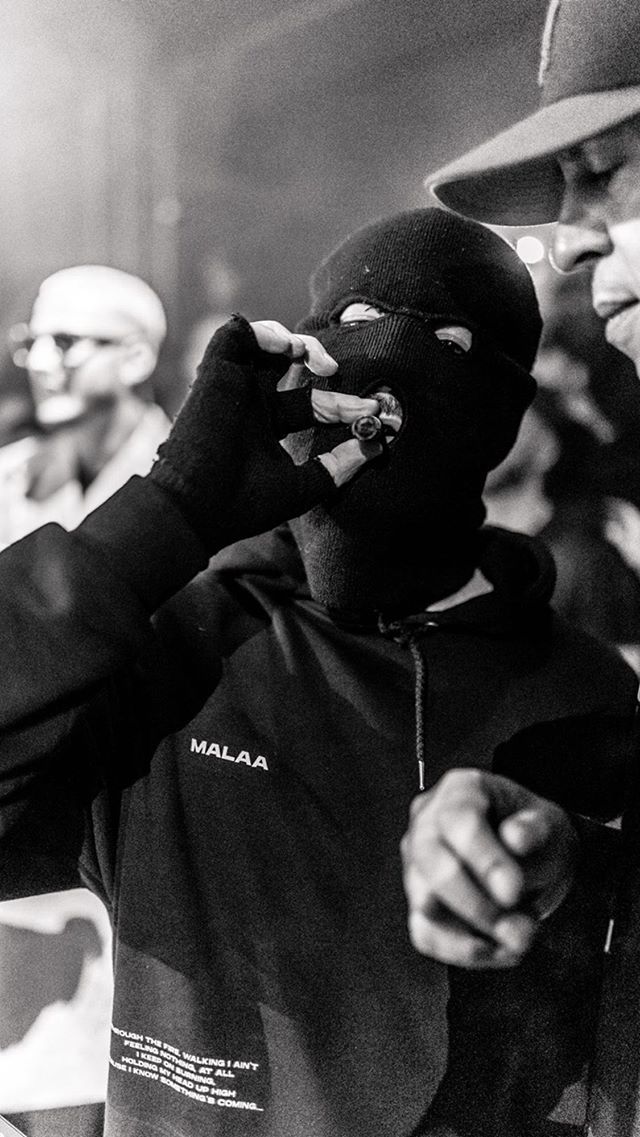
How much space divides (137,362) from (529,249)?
0.45m

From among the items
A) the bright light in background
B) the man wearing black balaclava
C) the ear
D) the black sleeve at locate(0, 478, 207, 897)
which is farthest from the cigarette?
Result: the ear

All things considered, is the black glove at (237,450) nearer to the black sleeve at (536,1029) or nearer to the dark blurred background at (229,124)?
the dark blurred background at (229,124)

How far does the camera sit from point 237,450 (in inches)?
30.7

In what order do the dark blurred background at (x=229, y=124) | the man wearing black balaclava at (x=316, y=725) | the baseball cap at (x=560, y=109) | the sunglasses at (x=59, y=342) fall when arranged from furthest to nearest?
the sunglasses at (x=59, y=342)
the dark blurred background at (x=229, y=124)
the man wearing black balaclava at (x=316, y=725)
the baseball cap at (x=560, y=109)

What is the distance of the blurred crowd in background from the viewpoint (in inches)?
38.2

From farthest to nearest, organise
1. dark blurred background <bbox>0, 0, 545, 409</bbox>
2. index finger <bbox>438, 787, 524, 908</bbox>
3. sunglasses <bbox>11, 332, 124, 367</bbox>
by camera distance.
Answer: sunglasses <bbox>11, 332, 124, 367</bbox>, dark blurred background <bbox>0, 0, 545, 409</bbox>, index finger <bbox>438, 787, 524, 908</bbox>

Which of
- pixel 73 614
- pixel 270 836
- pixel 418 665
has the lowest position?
pixel 270 836

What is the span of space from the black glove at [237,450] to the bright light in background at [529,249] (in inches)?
12.0

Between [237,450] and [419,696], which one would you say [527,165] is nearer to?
[237,450]

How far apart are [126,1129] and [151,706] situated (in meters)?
0.37

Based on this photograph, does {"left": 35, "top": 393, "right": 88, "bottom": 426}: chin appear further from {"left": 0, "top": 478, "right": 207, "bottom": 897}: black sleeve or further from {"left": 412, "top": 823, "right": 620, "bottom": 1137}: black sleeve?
{"left": 412, "top": 823, "right": 620, "bottom": 1137}: black sleeve

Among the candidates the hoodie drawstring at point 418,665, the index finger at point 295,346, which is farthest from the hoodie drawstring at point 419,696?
the index finger at point 295,346

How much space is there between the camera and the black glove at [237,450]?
0.76m

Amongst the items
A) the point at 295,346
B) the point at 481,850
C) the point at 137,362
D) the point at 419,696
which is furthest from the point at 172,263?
the point at 481,850
